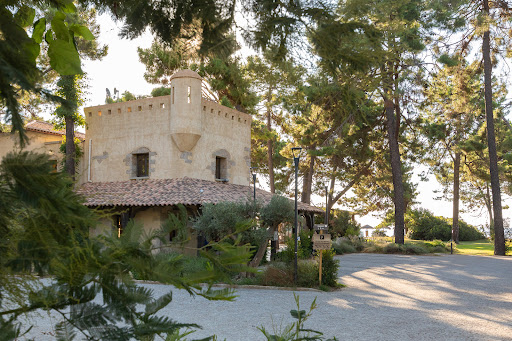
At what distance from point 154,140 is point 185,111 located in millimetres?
2116

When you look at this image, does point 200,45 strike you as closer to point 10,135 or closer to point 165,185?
point 10,135

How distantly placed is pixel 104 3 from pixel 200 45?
910 millimetres

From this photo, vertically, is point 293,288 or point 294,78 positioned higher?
point 294,78

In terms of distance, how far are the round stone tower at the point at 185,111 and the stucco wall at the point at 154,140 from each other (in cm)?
12

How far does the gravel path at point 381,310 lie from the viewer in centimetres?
765

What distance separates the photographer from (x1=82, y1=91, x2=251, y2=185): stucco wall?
21641 millimetres

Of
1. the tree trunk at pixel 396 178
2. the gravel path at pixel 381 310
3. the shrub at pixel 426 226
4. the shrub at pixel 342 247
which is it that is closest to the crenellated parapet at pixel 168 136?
the shrub at pixel 342 247

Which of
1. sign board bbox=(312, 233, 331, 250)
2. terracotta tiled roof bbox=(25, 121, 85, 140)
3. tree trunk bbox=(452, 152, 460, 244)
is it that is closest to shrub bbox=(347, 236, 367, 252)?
tree trunk bbox=(452, 152, 460, 244)

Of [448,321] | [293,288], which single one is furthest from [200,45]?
[293,288]

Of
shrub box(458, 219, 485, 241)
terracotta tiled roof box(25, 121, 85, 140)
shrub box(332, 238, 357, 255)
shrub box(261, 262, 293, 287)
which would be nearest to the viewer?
shrub box(261, 262, 293, 287)

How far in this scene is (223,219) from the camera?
46.5ft

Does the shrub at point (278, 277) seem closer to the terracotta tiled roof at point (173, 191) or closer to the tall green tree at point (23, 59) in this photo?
the terracotta tiled roof at point (173, 191)

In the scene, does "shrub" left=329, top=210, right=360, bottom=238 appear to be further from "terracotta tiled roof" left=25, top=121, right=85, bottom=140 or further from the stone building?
"terracotta tiled roof" left=25, top=121, right=85, bottom=140

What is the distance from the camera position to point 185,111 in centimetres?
2139
